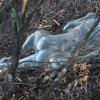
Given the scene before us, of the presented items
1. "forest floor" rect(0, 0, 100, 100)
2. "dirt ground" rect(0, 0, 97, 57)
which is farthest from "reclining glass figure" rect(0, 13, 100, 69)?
"dirt ground" rect(0, 0, 97, 57)

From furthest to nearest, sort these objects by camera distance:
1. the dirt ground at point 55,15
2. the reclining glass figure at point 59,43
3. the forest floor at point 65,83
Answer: the dirt ground at point 55,15 < the reclining glass figure at point 59,43 < the forest floor at point 65,83

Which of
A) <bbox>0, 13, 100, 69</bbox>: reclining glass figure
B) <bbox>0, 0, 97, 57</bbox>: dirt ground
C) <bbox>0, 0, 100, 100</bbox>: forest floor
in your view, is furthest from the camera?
<bbox>0, 0, 97, 57</bbox>: dirt ground

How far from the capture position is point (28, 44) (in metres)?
4.70

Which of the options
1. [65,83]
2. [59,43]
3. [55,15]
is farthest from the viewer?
[55,15]

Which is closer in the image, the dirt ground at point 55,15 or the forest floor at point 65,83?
the forest floor at point 65,83

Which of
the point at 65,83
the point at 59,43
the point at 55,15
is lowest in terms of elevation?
the point at 65,83

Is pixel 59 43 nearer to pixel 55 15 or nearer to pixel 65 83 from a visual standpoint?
pixel 65 83

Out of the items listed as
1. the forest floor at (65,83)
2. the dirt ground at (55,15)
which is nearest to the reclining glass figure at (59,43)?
the forest floor at (65,83)

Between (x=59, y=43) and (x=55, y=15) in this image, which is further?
(x=55, y=15)

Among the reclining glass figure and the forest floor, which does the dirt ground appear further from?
the forest floor

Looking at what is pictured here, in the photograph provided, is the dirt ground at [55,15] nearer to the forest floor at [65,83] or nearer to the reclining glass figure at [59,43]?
the reclining glass figure at [59,43]

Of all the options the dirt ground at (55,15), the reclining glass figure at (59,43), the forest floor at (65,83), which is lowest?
the forest floor at (65,83)

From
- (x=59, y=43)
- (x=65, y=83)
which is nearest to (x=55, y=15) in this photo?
(x=59, y=43)

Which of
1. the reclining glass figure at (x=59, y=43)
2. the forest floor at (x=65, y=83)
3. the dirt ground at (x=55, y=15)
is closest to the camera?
the forest floor at (x=65, y=83)
